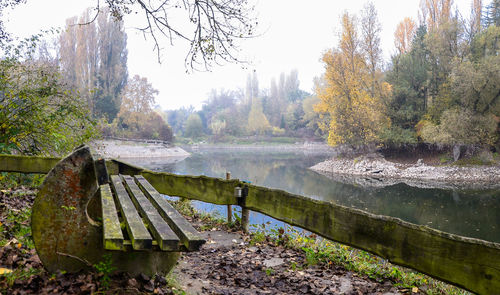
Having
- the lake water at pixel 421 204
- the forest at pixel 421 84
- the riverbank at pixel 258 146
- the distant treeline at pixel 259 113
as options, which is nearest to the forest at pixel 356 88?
the forest at pixel 421 84

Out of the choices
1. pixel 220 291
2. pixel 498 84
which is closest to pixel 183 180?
pixel 220 291

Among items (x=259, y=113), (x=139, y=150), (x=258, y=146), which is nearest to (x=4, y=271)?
(x=139, y=150)

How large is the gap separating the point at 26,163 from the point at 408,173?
85.5 feet

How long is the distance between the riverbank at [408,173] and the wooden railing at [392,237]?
1829cm

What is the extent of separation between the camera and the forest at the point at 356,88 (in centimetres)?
668

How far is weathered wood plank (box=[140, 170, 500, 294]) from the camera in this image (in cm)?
229

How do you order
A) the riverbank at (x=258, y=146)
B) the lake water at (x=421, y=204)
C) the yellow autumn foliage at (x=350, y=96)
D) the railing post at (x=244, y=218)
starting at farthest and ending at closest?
the riverbank at (x=258, y=146) < the yellow autumn foliage at (x=350, y=96) < the lake water at (x=421, y=204) < the railing post at (x=244, y=218)

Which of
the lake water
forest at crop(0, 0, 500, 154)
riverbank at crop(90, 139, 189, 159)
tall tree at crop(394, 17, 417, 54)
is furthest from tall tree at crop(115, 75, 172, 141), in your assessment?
tall tree at crop(394, 17, 417, 54)

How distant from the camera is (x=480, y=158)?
80.5 ft

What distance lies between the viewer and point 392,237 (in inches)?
111

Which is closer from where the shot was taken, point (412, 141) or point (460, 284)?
point (460, 284)

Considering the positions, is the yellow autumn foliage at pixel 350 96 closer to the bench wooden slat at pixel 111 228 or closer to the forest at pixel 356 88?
the forest at pixel 356 88

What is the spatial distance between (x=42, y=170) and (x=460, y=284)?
19.2 feet

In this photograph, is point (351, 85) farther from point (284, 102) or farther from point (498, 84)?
point (284, 102)
